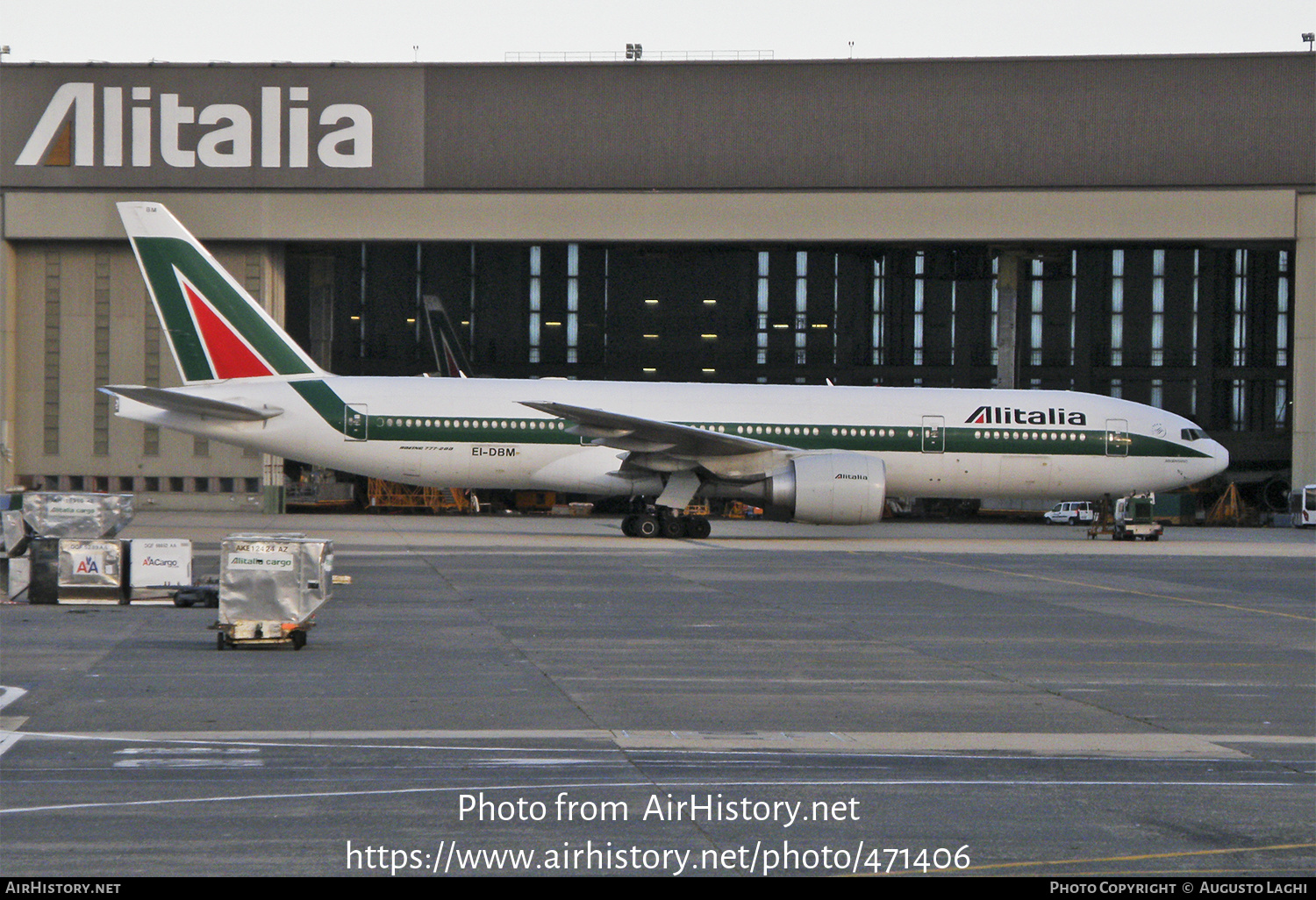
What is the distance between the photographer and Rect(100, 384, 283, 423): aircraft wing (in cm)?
2606

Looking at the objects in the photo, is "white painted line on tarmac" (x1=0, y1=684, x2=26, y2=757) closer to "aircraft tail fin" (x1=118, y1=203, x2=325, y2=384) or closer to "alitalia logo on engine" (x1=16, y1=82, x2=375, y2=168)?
"aircraft tail fin" (x1=118, y1=203, x2=325, y2=384)

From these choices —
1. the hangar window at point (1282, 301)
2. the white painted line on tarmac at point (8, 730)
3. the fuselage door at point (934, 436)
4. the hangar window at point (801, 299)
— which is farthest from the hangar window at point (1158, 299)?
the white painted line on tarmac at point (8, 730)

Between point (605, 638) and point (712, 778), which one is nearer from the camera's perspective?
point (712, 778)

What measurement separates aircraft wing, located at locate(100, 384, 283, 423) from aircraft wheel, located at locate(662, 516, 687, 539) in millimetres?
8487

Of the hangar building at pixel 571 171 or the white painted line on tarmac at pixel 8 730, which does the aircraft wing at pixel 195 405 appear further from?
the white painted line on tarmac at pixel 8 730

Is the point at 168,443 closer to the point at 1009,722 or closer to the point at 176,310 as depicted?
the point at 176,310

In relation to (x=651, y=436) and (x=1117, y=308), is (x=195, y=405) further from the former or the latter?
(x=1117, y=308)

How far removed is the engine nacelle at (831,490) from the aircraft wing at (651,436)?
91 cm

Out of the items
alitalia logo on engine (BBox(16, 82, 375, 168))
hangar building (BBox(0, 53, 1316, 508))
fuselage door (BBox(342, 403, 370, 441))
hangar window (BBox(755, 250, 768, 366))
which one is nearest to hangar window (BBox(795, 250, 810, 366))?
hangar window (BBox(755, 250, 768, 366))

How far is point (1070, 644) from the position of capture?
12406 millimetres

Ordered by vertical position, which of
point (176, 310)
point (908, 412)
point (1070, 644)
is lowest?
point (1070, 644)

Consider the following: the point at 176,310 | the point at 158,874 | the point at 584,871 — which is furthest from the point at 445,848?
the point at 176,310

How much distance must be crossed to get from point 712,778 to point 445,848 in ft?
5.81

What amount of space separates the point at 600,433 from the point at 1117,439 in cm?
1146
